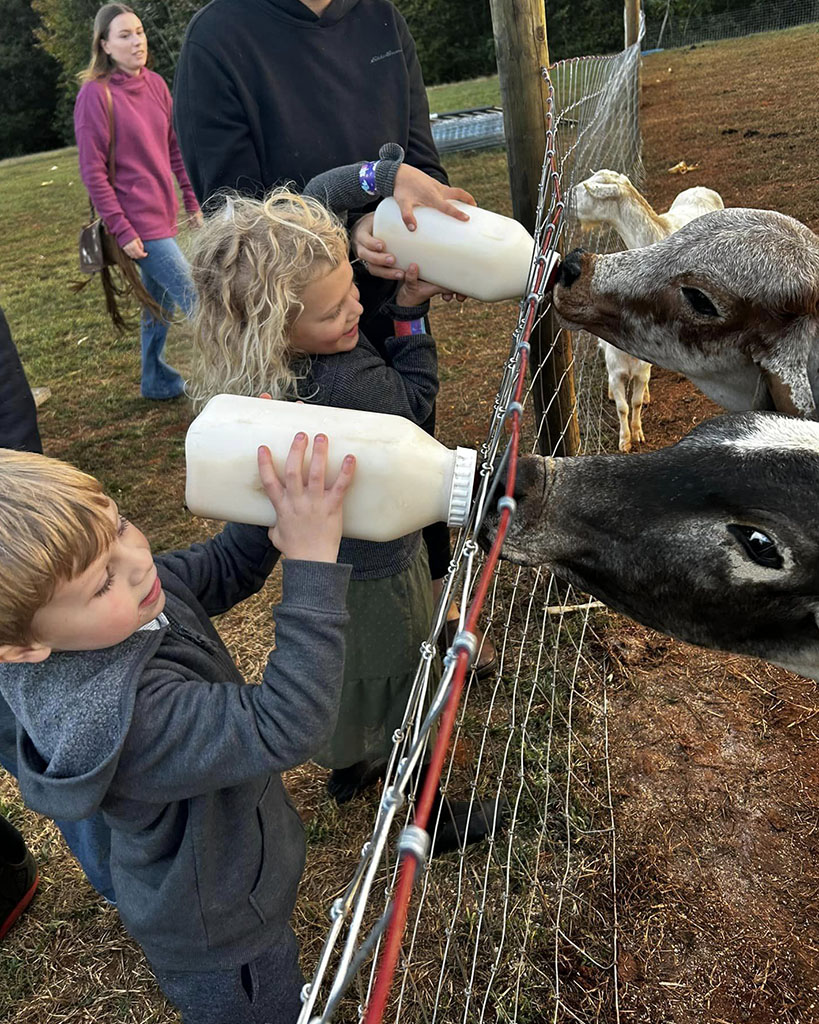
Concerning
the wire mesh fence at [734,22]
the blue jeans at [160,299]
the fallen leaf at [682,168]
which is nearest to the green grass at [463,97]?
the wire mesh fence at [734,22]

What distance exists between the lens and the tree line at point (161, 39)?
31.9 meters

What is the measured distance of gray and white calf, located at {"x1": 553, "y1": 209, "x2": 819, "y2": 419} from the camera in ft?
9.16

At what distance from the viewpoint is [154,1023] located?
2514mm

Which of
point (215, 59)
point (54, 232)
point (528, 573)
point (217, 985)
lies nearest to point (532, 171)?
point (215, 59)

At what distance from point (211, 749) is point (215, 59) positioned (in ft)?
6.17

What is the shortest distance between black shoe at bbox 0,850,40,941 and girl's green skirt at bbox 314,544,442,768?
50.2 inches

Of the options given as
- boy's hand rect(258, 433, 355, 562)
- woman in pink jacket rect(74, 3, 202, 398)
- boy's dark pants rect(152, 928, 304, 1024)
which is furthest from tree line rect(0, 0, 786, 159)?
boy's dark pants rect(152, 928, 304, 1024)

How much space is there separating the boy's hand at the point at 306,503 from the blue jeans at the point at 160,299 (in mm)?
3910

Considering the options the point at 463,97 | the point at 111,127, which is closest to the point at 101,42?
the point at 111,127

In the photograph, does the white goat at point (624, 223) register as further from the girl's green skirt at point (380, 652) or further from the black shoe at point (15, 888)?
the black shoe at point (15, 888)

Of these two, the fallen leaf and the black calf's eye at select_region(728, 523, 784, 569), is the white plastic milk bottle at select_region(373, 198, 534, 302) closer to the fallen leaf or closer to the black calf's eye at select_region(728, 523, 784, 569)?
the black calf's eye at select_region(728, 523, 784, 569)

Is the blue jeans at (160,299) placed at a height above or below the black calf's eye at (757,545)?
below

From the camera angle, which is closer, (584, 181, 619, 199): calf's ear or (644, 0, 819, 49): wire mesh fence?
(584, 181, 619, 199): calf's ear

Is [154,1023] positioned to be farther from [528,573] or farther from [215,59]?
[215,59]
